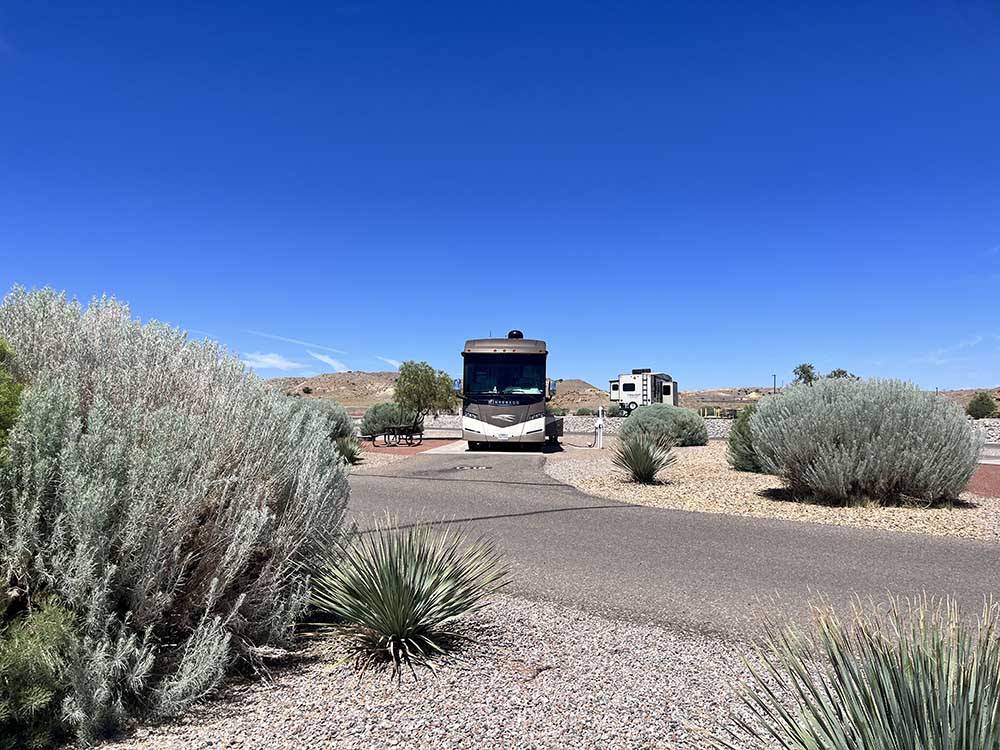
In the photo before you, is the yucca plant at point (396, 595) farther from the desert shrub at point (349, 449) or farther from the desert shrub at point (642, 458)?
the desert shrub at point (349, 449)

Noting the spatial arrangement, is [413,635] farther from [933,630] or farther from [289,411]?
[933,630]

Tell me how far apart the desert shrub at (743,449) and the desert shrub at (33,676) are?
44.5 feet

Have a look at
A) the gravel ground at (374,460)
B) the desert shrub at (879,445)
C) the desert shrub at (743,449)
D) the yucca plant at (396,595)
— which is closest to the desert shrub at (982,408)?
the desert shrub at (743,449)

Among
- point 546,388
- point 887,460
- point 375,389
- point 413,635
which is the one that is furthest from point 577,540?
point 375,389

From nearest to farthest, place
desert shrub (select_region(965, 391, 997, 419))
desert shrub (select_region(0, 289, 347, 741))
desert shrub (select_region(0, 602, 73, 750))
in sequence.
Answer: desert shrub (select_region(0, 602, 73, 750)) < desert shrub (select_region(0, 289, 347, 741)) < desert shrub (select_region(965, 391, 997, 419))

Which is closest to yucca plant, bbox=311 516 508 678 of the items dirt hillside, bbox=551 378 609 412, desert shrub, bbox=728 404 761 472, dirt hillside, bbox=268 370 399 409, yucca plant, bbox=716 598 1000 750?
yucca plant, bbox=716 598 1000 750

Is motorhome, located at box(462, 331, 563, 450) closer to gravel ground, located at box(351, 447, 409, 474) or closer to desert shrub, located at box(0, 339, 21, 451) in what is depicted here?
gravel ground, located at box(351, 447, 409, 474)

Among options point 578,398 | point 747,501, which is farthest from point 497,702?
point 578,398

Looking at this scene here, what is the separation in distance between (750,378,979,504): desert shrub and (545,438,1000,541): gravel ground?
38 centimetres

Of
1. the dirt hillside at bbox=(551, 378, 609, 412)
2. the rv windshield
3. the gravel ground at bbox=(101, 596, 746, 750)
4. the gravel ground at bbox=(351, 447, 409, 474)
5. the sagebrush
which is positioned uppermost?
the dirt hillside at bbox=(551, 378, 609, 412)

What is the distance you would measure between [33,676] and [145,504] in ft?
2.59

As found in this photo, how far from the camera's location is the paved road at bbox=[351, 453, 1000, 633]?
5.52 meters

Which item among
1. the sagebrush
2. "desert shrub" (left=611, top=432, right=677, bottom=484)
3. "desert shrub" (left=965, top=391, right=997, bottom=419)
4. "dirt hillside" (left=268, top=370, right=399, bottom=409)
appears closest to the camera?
"desert shrub" (left=611, top=432, right=677, bottom=484)

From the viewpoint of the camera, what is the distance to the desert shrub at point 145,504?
312 centimetres
